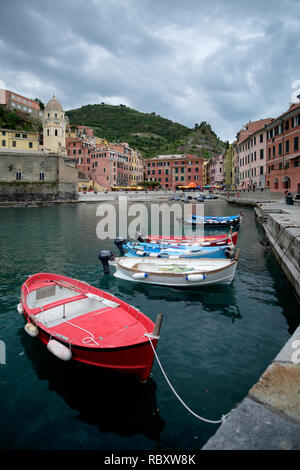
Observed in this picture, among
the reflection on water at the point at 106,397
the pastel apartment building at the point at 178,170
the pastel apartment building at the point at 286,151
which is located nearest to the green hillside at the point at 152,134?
the pastel apartment building at the point at 178,170

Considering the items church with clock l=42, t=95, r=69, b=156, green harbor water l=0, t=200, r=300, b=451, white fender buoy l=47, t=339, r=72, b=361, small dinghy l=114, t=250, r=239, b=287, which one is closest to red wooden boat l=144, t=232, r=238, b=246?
small dinghy l=114, t=250, r=239, b=287

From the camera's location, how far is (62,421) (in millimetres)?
5148

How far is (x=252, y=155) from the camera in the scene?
5800 centimetres

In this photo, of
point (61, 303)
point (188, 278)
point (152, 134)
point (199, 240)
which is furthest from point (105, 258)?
point (152, 134)

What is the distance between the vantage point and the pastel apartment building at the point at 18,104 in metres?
91.7

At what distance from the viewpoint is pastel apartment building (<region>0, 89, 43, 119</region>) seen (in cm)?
9169

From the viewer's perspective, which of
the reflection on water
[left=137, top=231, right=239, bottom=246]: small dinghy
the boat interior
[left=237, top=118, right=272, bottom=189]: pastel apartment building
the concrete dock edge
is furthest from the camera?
[left=237, top=118, right=272, bottom=189]: pastel apartment building

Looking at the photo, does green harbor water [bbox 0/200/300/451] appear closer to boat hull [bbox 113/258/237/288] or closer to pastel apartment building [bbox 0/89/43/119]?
boat hull [bbox 113/258/237/288]

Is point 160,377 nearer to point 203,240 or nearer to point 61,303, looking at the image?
point 61,303

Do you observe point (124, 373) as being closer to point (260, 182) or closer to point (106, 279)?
point (106, 279)

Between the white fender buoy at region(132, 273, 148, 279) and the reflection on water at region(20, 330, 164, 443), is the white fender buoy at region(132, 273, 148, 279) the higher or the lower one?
the higher one

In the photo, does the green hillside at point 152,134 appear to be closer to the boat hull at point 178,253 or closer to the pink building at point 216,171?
the pink building at point 216,171

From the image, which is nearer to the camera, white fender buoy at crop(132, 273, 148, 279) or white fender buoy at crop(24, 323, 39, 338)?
white fender buoy at crop(24, 323, 39, 338)

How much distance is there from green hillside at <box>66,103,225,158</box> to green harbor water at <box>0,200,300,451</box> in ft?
399
